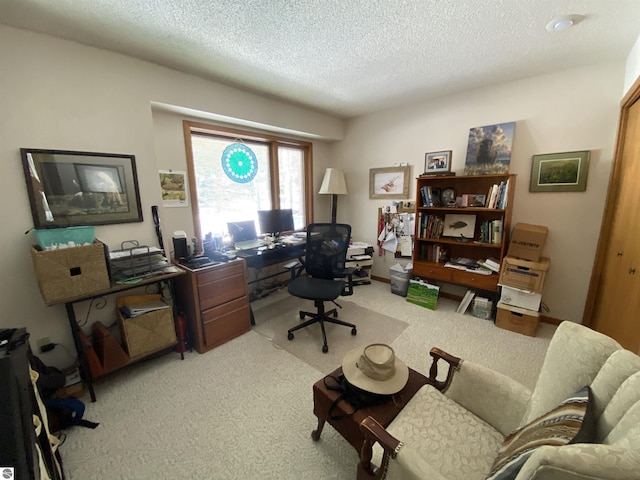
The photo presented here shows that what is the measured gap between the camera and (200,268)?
2209 mm

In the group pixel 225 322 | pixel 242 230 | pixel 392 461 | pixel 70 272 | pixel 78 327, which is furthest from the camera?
pixel 242 230

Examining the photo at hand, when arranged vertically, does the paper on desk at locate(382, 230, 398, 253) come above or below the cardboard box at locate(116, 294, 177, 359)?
above

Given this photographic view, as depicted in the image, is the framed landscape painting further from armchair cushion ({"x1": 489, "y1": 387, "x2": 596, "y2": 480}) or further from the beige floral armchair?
armchair cushion ({"x1": 489, "y1": 387, "x2": 596, "y2": 480})

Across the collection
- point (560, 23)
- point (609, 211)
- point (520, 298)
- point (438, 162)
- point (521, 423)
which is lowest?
point (520, 298)

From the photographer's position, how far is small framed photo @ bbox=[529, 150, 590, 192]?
238cm

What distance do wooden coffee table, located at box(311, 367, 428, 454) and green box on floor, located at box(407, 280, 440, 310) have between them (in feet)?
6.08

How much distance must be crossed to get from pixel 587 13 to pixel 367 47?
1390mm

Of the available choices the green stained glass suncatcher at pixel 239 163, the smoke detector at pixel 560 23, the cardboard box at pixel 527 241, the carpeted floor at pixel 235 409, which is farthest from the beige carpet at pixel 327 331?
the smoke detector at pixel 560 23

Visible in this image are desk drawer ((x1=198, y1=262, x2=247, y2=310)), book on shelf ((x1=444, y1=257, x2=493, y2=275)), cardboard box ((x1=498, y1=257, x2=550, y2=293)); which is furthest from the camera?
book on shelf ((x1=444, y1=257, x2=493, y2=275))

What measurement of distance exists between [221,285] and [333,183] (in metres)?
2.31

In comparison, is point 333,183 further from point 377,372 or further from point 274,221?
point 377,372

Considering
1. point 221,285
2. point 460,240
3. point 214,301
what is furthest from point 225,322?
point 460,240

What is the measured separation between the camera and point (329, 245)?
2.67 meters

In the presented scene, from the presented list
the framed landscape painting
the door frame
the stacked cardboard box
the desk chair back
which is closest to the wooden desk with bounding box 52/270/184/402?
the desk chair back
